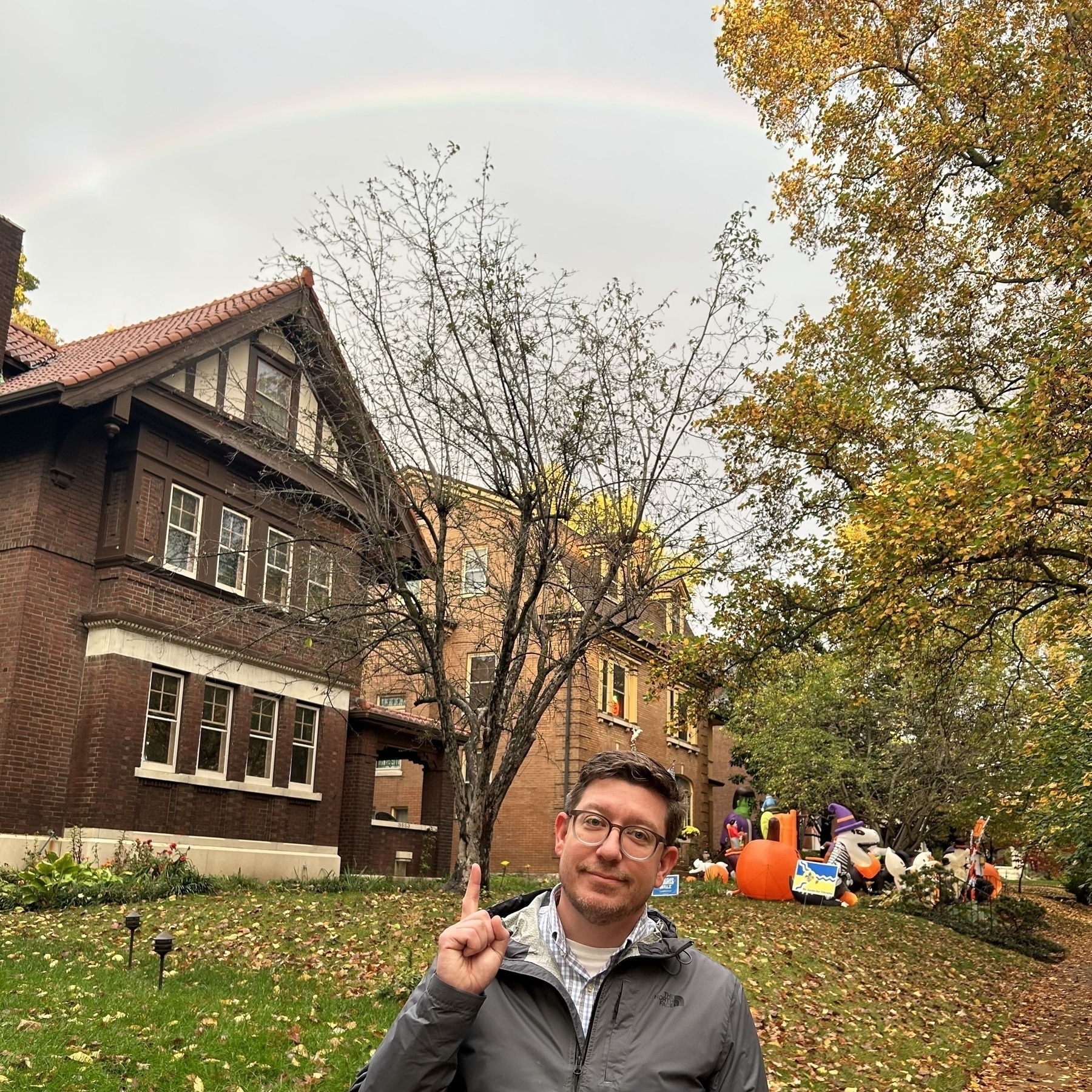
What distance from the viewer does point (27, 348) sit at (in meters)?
19.8

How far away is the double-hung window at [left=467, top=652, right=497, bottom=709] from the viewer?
17.0 m

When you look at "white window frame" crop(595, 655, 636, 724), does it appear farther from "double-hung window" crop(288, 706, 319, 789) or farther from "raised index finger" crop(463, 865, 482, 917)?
"raised index finger" crop(463, 865, 482, 917)

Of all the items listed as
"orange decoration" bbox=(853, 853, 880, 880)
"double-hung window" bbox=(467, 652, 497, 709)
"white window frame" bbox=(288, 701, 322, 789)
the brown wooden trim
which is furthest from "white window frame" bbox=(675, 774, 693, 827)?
the brown wooden trim

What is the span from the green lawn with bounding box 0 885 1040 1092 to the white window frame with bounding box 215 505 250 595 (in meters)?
5.68

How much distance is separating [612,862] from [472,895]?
358 mm

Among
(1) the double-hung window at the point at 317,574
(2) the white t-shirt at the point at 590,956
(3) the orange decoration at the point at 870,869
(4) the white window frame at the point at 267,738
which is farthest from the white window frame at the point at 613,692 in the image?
(2) the white t-shirt at the point at 590,956

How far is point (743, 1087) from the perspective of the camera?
8.28 feet

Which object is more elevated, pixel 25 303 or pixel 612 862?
pixel 25 303

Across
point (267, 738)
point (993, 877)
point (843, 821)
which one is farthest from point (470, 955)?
point (993, 877)

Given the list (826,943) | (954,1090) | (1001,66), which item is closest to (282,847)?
(826,943)

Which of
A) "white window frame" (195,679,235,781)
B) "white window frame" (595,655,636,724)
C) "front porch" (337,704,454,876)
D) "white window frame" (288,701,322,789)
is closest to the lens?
"white window frame" (195,679,235,781)

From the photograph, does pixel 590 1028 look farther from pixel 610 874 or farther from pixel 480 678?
pixel 480 678

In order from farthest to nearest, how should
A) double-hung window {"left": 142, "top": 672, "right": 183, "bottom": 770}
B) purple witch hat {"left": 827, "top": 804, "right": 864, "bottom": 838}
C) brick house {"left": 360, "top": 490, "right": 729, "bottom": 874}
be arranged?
1. brick house {"left": 360, "top": 490, "right": 729, "bottom": 874}
2. purple witch hat {"left": 827, "top": 804, "right": 864, "bottom": 838}
3. double-hung window {"left": 142, "top": 672, "right": 183, "bottom": 770}

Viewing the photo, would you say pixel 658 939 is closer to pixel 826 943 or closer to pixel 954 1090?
pixel 954 1090
